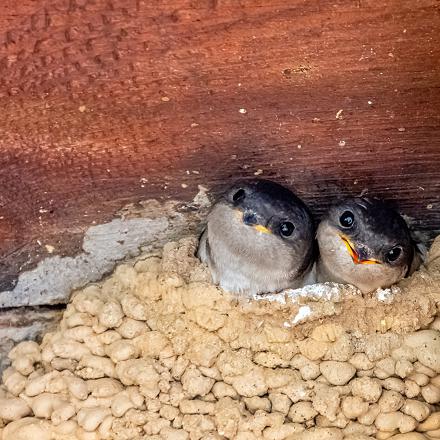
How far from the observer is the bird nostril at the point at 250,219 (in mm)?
2752

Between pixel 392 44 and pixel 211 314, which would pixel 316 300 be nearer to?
pixel 211 314

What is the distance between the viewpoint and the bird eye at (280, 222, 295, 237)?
9.01 ft

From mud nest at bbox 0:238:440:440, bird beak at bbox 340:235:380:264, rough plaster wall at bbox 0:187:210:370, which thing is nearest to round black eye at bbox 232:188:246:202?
rough plaster wall at bbox 0:187:210:370

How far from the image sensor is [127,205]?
2.69 m

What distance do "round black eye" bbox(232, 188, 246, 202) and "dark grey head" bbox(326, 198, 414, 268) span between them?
308mm

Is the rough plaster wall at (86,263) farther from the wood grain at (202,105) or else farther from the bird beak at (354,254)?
the bird beak at (354,254)

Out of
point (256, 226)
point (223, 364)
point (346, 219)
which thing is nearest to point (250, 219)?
point (256, 226)

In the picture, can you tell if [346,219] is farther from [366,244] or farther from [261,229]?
[261,229]

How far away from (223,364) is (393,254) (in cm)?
68

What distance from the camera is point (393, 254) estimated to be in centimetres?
282

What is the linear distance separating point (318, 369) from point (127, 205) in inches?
30.9

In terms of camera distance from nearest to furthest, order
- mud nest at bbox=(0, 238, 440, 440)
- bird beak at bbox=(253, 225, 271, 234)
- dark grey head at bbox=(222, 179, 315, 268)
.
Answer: mud nest at bbox=(0, 238, 440, 440) < dark grey head at bbox=(222, 179, 315, 268) < bird beak at bbox=(253, 225, 271, 234)

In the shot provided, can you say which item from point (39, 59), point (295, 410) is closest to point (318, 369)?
point (295, 410)

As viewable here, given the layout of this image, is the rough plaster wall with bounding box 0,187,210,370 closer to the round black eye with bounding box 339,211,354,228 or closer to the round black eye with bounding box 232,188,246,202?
the round black eye with bounding box 232,188,246,202
